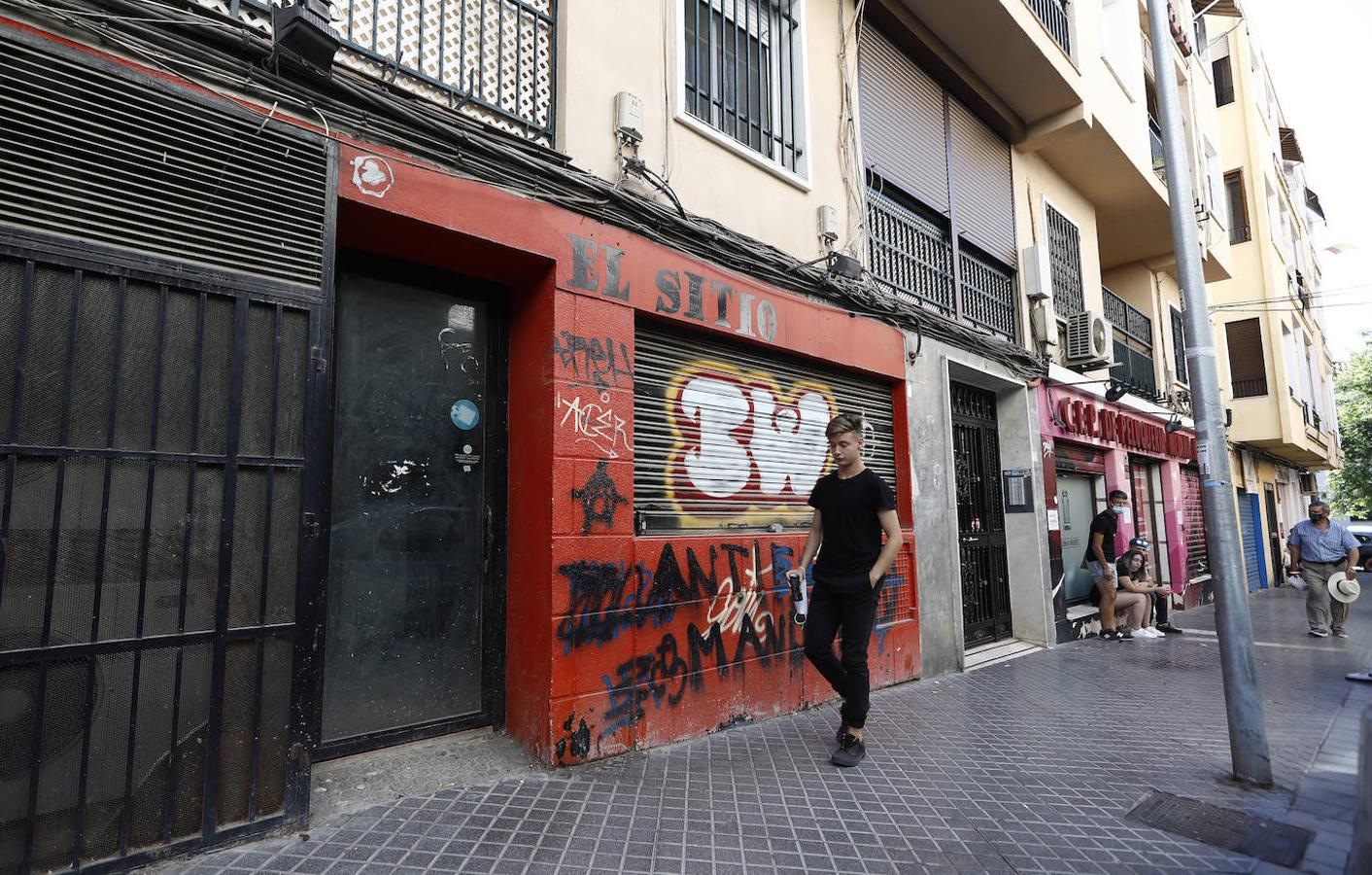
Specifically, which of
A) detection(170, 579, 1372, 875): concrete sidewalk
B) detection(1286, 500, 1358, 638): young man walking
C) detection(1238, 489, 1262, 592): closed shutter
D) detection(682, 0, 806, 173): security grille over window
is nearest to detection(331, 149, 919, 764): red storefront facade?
detection(170, 579, 1372, 875): concrete sidewalk

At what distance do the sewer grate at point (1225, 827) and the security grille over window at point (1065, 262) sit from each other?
7.87 meters

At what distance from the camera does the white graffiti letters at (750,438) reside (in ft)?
16.9

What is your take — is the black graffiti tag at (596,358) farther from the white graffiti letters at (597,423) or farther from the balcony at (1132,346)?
the balcony at (1132,346)

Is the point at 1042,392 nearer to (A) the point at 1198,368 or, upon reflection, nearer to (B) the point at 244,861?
(A) the point at 1198,368

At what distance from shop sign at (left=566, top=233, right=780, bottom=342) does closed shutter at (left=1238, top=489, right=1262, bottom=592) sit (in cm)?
1856

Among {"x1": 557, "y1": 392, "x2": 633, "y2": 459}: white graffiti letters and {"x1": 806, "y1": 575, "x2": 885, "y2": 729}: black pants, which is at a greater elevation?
{"x1": 557, "y1": 392, "x2": 633, "y2": 459}: white graffiti letters

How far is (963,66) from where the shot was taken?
8.39 meters

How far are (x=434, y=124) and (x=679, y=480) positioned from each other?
2680 millimetres

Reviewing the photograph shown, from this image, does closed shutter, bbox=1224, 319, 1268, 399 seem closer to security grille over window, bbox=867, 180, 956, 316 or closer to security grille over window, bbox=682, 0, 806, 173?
security grille over window, bbox=867, 180, 956, 316

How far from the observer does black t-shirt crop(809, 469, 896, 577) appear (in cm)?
410

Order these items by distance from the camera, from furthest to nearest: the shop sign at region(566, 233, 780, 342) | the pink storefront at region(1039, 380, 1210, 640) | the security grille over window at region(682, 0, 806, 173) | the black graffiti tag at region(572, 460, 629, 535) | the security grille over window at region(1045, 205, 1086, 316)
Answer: the security grille over window at region(1045, 205, 1086, 316)
the pink storefront at region(1039, 380, 1210, 640)
the security grille over window at region(682, 0, 806, 173)
the shop sign at region(566, 233, 780, 342)
the black graffiti tag at region(572, 460, 629, 535)

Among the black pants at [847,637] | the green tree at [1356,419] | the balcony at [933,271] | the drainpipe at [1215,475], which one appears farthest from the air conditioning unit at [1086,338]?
the green tree at [1356,419]

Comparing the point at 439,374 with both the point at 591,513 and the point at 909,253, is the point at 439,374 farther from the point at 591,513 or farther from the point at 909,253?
the point at 909,253

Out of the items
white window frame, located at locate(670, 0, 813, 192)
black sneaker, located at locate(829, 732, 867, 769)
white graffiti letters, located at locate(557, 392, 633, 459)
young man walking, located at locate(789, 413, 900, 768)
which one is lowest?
black sneaker, located at locate(829, 732, 867, 769)
